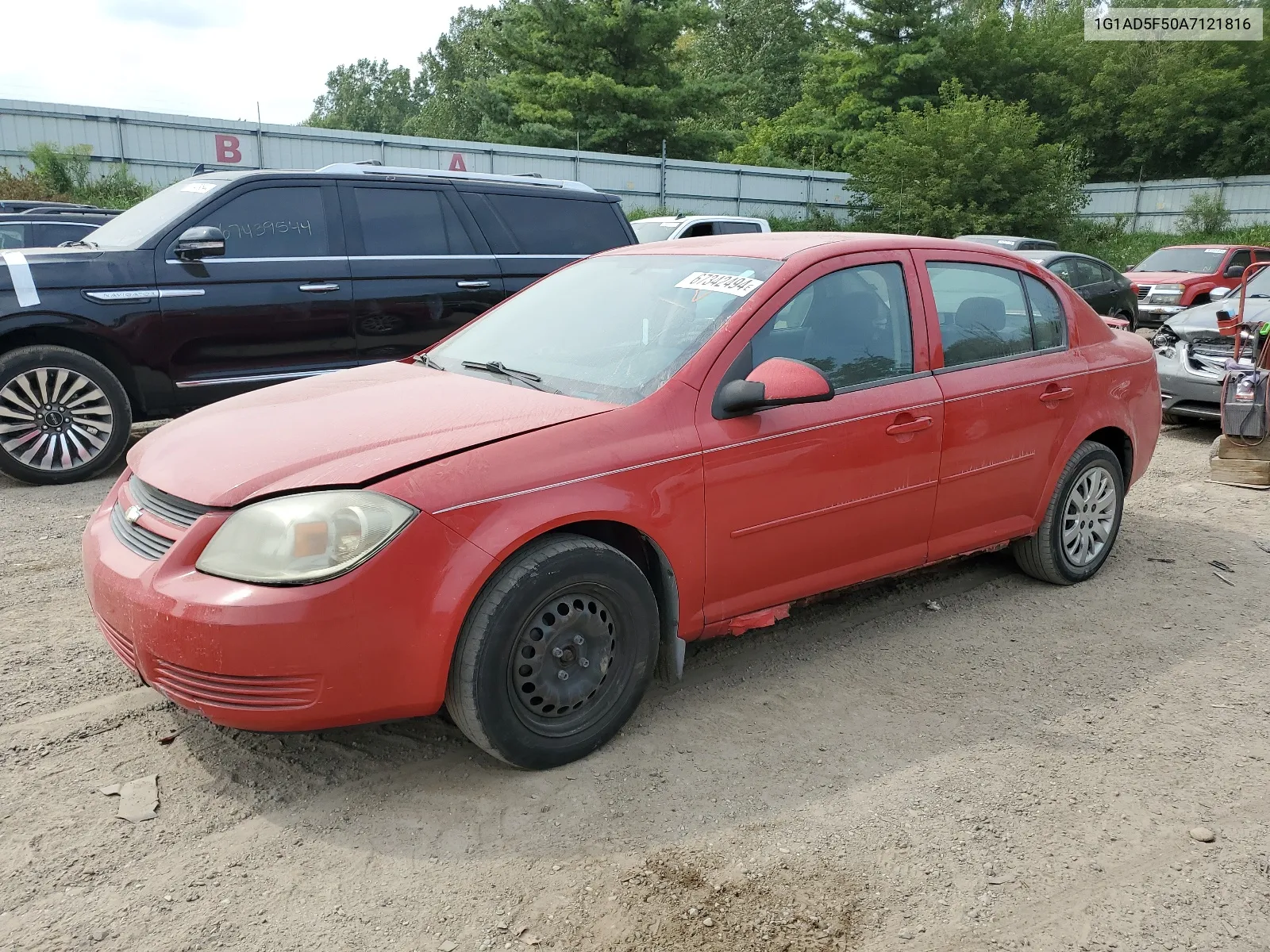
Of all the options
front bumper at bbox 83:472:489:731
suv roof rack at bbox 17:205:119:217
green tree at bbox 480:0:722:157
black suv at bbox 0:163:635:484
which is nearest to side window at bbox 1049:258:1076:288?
black suv at bbox 0:163:635:484

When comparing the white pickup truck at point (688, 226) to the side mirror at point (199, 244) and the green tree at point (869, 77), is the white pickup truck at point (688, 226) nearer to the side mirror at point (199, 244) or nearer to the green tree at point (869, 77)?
the side mirror at point (199, 244)

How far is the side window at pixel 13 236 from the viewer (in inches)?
437

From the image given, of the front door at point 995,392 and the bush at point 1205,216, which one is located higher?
the bush at point 1205,216

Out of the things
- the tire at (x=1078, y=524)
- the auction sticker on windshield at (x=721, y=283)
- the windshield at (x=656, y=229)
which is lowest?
the tire at (x=1078, y=524)

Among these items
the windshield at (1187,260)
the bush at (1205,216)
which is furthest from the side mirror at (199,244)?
the bush at (1205,216)

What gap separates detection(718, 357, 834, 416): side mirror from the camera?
3.37 m

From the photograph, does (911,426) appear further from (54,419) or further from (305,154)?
(305,154)

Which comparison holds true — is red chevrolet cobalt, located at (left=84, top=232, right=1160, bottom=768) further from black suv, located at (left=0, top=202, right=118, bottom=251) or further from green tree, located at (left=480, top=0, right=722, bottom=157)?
green tree, located at (left=480, top=0, right=722, bottom=157)

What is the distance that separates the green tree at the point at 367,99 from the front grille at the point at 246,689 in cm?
8681

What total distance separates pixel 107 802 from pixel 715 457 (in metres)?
2.11

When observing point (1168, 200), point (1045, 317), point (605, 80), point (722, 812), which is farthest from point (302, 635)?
point (1168, 200)

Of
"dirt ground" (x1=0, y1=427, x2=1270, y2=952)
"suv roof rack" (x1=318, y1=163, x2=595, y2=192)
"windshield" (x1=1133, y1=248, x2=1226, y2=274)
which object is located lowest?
"dirt ground" (x1=0, y1=427, x2=1270, y2=952)

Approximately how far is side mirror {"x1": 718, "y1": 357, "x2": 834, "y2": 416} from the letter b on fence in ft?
79.7

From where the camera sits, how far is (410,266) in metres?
7.38
